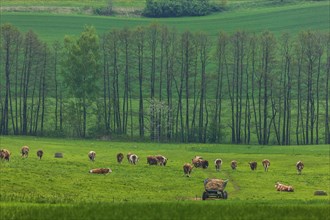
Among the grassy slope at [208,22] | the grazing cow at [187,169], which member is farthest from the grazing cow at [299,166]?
the grassy slope at [208,22]

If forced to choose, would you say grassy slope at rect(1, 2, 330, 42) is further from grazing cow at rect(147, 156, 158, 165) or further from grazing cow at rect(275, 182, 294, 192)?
grazing cow at rect(275, 182, 294, 192)

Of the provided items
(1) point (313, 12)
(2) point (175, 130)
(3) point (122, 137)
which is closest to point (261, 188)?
(3) point (122, 137)

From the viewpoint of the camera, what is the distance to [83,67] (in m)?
117

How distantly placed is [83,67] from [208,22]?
7717 centimetres

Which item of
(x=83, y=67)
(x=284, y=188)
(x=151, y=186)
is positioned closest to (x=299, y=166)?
(x=284, y=188)

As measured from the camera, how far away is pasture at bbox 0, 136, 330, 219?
29.4 metres

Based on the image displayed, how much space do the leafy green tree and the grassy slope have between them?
4615 centimetres

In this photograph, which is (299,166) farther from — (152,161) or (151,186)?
(151,186)

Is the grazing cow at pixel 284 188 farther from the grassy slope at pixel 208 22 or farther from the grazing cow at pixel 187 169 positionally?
the grassy slope at pixel 208 22

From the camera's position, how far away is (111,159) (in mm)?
74812

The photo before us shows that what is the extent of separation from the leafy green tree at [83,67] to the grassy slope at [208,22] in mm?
46148

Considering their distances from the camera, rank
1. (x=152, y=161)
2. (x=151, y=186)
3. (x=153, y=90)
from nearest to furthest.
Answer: (x=151, y=186) → (x=152, y=161) → (x=153, y=90)

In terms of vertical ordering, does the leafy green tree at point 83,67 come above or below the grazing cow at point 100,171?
above

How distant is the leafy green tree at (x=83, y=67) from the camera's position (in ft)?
378
